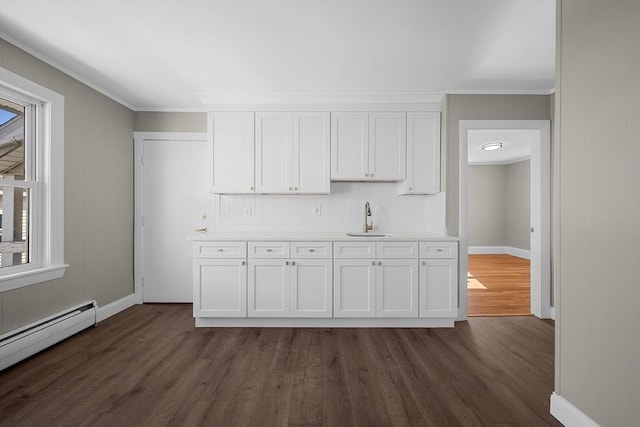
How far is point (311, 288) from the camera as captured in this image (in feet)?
10.7

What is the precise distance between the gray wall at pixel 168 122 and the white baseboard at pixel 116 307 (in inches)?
83.6

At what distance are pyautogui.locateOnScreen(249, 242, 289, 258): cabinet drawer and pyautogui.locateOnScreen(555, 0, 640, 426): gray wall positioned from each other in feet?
7.35

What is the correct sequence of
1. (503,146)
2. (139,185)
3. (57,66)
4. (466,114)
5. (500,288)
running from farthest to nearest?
(503,146)
(500,288)
(139,185)
(466,114)
(57,66)

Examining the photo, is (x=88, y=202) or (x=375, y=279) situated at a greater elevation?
(x=88, y=202)

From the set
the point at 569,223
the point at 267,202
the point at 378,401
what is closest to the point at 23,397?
the point at 378,401

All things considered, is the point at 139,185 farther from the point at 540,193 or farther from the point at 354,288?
→ the point at 540,193

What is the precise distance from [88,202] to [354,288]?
2.88 m

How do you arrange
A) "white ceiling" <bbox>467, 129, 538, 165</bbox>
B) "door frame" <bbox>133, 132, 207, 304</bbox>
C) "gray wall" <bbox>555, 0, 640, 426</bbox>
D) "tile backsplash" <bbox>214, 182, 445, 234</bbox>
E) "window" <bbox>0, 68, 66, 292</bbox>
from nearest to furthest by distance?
"gray wall" <bbox>555, 0, 640, 426</bbox>, "window" <bbox>0, 68, 66, 292</bbox>, "tile backsplash" <bbox>214, 182, 445, 234</bbox>, "door frame" <bbox>133, 132, 207, 304</bbox>, "white ceiling" <bbox>467, 129, 538, 165</bbox>

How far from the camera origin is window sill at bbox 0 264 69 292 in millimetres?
2393

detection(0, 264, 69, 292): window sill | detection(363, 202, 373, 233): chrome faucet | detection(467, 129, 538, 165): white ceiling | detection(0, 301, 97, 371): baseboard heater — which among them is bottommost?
detection(0, 301, 97, 371): baseboard heater

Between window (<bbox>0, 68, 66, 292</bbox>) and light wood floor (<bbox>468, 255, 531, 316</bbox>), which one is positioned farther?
light wood floor (<bbox>468, 255, 531, 316</bbox>)

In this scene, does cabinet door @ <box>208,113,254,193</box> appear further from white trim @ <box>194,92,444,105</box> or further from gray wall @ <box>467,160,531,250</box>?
gray wall @ <box>467,160,531,250</box>

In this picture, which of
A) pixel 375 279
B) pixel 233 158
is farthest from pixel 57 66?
pixel 375 279

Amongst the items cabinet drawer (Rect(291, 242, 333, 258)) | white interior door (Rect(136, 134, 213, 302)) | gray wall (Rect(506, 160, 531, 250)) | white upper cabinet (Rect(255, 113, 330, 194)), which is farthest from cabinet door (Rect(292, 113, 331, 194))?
gray wall (Rect(506, 160, 531, 250))
